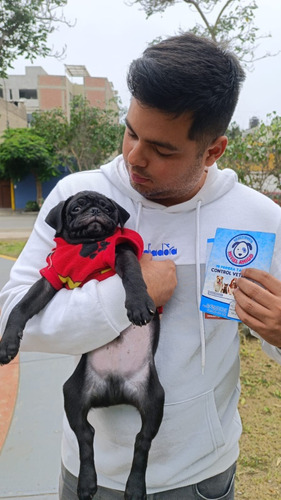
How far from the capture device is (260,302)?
1.45m

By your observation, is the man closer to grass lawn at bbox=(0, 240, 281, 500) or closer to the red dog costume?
the red dog costume

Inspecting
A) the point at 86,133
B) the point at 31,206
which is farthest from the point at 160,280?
the point at 31,206

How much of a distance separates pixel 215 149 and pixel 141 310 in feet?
2.22

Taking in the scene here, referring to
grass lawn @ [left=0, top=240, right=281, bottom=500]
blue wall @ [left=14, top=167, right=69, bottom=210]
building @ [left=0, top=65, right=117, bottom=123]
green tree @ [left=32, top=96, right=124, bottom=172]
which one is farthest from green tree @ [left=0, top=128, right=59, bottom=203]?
grass lawn @ [left=0, top=240, right=281, bottom=500]

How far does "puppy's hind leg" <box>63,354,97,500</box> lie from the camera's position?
4.84ft

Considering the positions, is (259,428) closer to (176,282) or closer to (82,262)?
(176,282)

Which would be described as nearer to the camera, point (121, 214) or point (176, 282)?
point (176, 282)

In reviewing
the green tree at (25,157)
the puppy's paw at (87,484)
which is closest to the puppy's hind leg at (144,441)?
the puppy's paw at (87,484)

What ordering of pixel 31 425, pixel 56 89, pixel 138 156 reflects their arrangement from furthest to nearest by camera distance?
1. pixel 56 89
2. pixel 31 425
3. pixel 138 156

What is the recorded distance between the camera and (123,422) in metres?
1.56

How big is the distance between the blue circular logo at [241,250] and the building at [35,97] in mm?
28340

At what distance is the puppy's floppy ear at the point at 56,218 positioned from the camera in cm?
166

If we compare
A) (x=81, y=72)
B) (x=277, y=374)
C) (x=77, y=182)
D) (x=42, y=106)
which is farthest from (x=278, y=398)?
(x=81, y=72)

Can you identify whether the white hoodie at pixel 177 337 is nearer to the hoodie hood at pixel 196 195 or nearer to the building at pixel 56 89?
the hoodie hood at pixel 196 195
